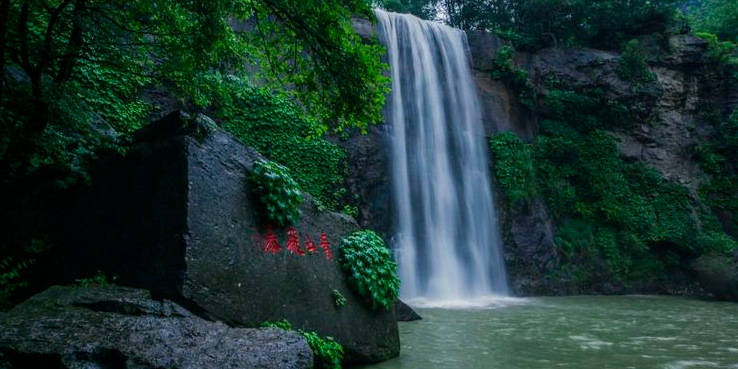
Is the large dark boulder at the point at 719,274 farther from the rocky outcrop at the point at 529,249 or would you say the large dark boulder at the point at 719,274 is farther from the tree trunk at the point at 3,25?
the tree trunk at the point at 3,25

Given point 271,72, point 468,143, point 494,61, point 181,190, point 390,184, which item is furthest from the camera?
point 494,61

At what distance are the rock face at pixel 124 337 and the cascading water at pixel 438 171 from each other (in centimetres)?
911

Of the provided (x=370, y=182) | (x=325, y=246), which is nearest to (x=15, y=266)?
(x=325, y=246)

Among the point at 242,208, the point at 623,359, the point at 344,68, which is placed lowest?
the point at 623,359

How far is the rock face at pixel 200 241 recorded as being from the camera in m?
4.12

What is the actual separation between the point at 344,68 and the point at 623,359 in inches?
174

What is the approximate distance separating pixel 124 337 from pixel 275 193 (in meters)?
2.23

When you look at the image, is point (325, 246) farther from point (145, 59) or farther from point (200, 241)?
point (145, 59)

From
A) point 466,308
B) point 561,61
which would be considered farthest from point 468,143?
point 466,308

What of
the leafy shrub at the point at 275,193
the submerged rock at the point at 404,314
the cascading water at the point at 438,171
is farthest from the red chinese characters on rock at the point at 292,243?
the cascading water at the point at 438,171

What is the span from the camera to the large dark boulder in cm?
1296

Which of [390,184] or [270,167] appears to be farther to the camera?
[390,184]

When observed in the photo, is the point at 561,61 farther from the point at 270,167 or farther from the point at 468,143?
the point at 270,167

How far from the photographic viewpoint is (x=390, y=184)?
44.0 feet
